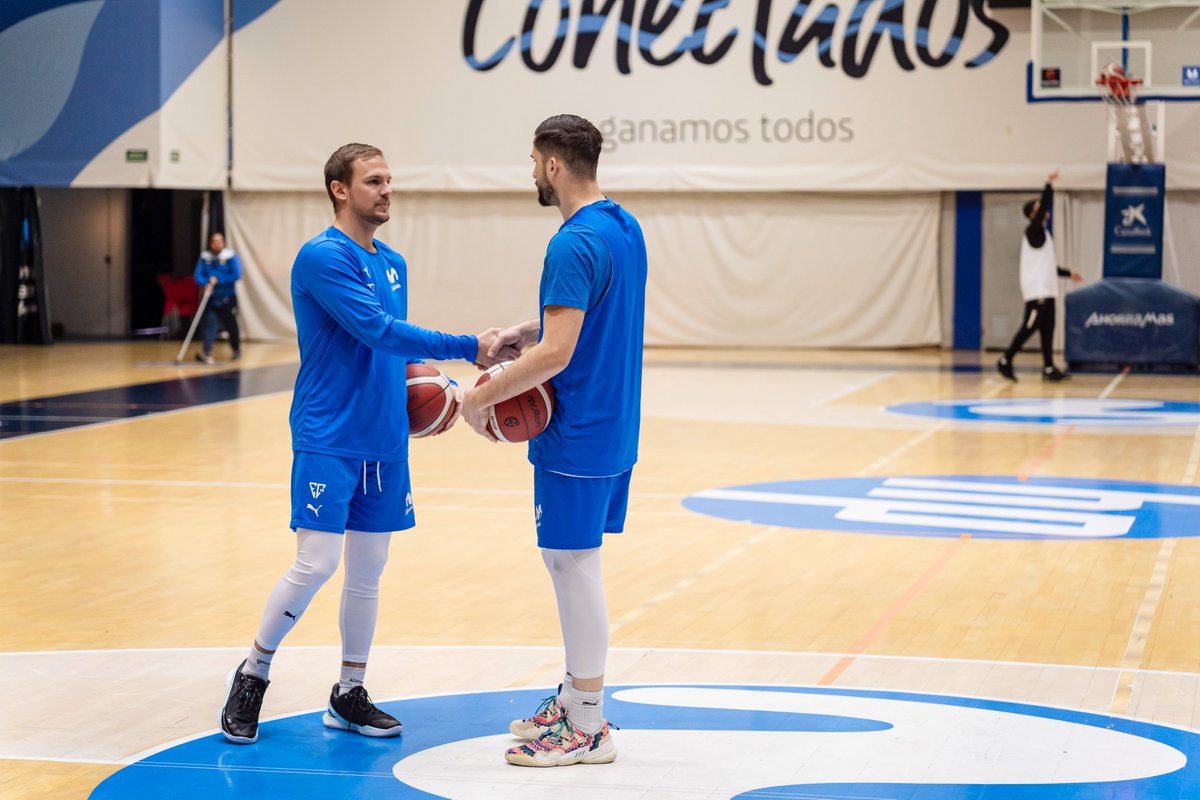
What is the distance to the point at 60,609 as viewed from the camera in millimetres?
6648

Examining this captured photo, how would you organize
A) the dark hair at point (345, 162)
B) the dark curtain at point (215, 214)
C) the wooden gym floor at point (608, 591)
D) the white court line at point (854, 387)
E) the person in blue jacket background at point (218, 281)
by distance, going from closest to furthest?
the dark hair at point (345, 162) → the wooden gym floor at point (608, 591) → the white court line at point (854, 387) → the person in blue jacket background at point (218, 281) → the dark curtain at point (215, 214)

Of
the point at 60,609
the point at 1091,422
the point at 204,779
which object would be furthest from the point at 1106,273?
the point at 204,779

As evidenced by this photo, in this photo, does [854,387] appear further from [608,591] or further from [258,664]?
[258,664]

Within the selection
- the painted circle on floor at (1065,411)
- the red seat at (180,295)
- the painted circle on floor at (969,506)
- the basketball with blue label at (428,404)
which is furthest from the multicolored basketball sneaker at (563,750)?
the red seat at (180,295)

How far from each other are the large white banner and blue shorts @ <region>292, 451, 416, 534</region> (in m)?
17.8

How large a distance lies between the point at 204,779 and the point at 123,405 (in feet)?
36.9

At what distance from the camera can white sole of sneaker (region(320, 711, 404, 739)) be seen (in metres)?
4.73

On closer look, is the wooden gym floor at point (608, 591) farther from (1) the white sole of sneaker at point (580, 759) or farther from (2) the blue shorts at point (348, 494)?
(2) the blue shorts at point (348, 494)

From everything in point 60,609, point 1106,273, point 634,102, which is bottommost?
point 60,609

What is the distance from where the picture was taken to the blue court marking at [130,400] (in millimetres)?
13648

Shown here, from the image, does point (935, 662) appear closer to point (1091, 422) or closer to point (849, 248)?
point (1091, 422)

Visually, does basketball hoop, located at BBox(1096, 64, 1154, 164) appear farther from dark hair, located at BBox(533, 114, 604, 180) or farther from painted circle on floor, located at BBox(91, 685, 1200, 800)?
dark hair, located at BBox(533, 114, 604, 180)

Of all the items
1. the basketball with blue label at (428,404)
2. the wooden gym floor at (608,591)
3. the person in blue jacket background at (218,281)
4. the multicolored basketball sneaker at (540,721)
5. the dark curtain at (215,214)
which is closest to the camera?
the multicolored basketball sneaker at (540,721)

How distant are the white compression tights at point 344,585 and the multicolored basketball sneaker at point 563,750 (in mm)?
634
